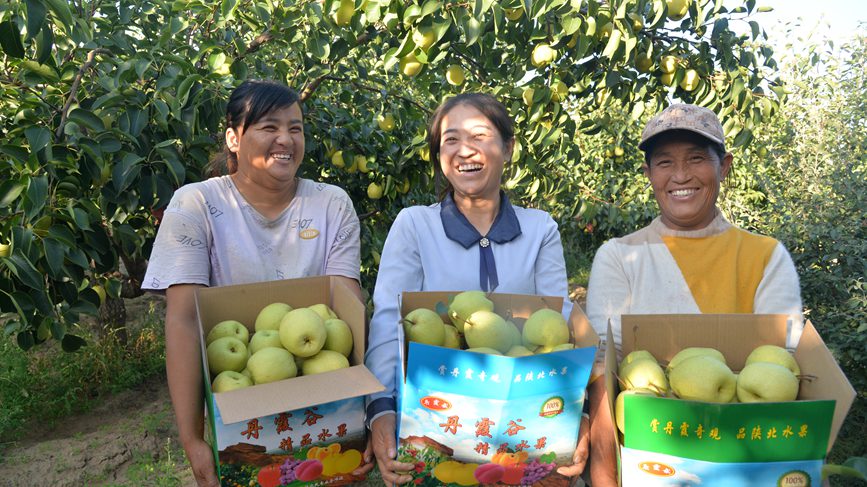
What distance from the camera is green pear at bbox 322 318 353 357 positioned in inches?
57.4

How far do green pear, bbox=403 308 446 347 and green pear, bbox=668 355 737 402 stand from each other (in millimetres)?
474

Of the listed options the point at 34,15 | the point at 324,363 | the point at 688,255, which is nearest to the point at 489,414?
the point at 324,363

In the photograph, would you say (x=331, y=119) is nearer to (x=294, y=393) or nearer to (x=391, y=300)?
(x=391, y=300)

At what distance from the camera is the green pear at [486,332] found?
131 cm

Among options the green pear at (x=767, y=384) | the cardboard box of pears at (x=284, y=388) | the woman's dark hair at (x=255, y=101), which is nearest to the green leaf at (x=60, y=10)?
the woman's dark hair at (x=255, y=101)

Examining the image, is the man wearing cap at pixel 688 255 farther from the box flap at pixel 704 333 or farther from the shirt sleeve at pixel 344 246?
the shirt sleeve at pixel 344 246

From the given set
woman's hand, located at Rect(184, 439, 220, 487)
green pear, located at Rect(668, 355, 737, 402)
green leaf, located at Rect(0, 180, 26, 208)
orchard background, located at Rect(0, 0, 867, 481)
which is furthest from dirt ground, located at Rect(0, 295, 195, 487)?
green pear, located at Rect(668, 355, 737, 402)

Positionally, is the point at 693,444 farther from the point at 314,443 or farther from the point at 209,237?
the point at 209,237

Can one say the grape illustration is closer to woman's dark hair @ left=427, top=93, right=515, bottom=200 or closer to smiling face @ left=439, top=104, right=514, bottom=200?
smiling face @ left=439, top=104, right=514, bottom=200

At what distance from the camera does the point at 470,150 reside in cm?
170

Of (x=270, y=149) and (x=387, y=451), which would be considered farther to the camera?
(x=270, y=149)

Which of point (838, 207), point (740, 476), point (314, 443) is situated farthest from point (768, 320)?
point (838, 207)

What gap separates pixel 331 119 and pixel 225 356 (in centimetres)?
240

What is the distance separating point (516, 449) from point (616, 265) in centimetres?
71
